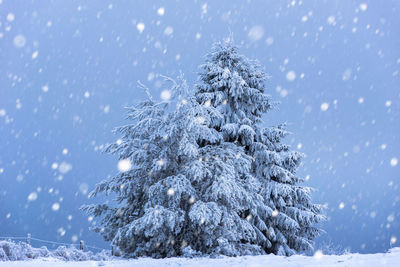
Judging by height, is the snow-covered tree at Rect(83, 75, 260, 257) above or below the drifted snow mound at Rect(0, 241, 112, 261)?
above

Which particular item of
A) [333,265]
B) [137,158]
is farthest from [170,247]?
[333,265]

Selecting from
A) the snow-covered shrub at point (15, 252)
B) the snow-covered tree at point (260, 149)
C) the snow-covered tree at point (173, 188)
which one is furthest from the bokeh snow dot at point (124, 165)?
the snow-covered tree at point (260, 149)

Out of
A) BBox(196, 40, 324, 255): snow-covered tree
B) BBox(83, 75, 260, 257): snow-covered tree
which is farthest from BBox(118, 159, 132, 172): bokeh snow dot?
BBox(196, 40, 324, 255): snow-covered tree

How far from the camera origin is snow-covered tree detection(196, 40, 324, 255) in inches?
594

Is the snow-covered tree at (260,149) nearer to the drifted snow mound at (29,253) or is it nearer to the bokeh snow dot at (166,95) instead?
the bokeh snow dot at (166,95)

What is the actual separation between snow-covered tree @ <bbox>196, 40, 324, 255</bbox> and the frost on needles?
0.05 metres

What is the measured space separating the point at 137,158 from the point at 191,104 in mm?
2948

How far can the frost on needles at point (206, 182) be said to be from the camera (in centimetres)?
1177

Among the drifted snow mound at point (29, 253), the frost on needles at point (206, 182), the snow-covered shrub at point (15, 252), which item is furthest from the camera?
the frost on needles at point (206, 182)

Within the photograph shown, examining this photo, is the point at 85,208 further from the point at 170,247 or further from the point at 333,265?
the point at 333,265

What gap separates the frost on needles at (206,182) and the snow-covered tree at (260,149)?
5 centimetres

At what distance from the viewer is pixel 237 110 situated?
1673 centimetres

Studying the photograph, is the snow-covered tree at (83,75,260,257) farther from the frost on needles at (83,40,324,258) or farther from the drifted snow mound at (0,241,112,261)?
the drifted snow mound at (0,241,112,261)

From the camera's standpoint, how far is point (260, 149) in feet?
52.8
